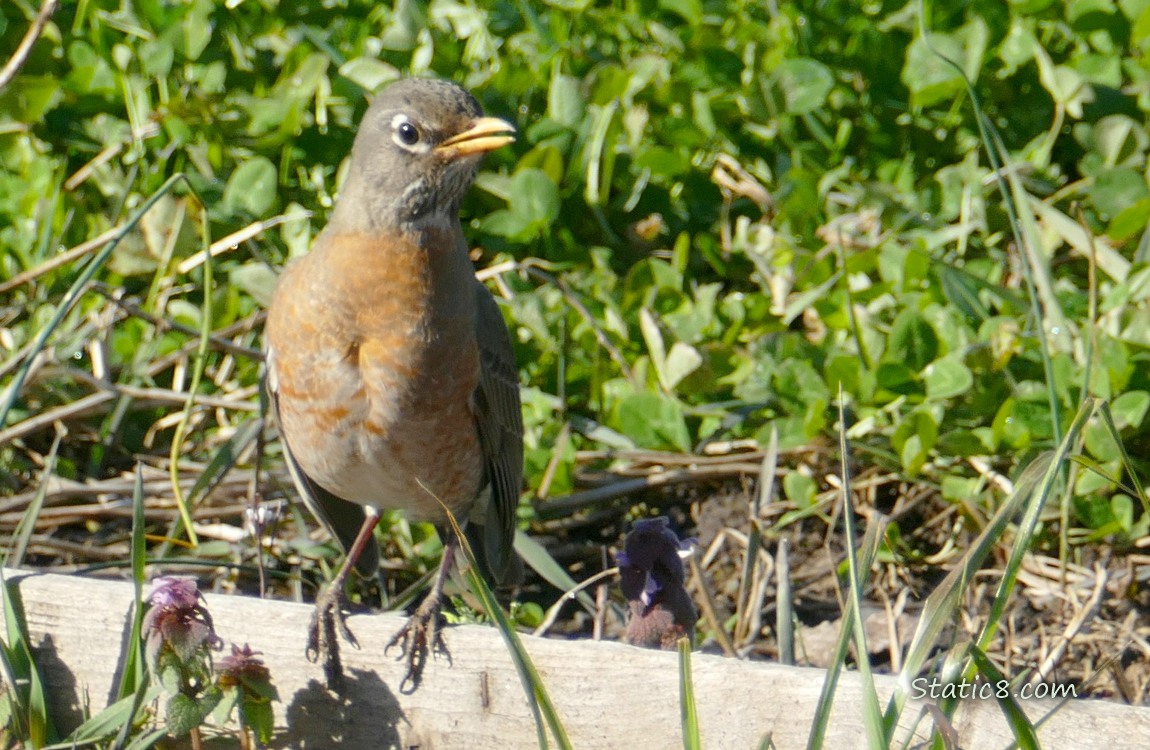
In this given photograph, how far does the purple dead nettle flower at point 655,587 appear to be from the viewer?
2732 millimetres

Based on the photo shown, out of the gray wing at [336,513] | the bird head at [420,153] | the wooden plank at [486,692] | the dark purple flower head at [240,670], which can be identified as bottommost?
the wooden plank at [486,692]

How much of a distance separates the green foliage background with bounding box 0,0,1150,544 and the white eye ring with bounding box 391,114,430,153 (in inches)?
44.7

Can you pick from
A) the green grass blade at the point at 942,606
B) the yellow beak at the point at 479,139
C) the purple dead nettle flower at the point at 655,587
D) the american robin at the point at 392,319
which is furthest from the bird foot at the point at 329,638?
the green grass blade at the point at 942,606

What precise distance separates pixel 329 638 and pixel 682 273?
2154mm

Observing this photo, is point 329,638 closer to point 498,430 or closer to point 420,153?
point 498,430

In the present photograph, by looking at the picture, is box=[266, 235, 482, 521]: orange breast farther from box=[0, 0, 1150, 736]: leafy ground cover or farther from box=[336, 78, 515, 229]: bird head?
box=[0, 0, 1150, 736]: leafy ground cover

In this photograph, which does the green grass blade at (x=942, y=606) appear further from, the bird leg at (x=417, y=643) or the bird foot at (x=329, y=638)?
the bird foot at (x=329, y=638)

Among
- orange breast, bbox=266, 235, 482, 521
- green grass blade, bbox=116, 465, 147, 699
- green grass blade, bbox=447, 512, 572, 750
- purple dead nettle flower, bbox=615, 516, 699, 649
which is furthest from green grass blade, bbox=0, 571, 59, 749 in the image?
purple dead nettle flower, bbox=615, 516, 699, 649

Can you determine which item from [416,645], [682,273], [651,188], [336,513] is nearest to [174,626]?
[416,645]

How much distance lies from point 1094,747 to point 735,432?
202cm

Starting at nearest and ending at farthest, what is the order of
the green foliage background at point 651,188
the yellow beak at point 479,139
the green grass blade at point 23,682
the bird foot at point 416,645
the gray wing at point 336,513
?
the green grass blade at point 23,682, the bird foot at point 416,645, the yellow beak at point 479,139, the gray wing at point 336,513, the green foliage background at point 651,188

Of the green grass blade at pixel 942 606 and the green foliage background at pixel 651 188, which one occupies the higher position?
the green foliage background at pixel 651 188

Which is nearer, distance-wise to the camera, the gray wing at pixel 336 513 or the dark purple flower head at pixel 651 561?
the dark purple flower head at pixel 651 561

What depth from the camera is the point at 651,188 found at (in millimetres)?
4812
